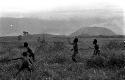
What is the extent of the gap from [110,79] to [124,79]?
2.09 ft

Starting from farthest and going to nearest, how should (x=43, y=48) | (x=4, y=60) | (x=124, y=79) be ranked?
(x=43, y=48) < (x=4, y=60) < (x=124, y=79)

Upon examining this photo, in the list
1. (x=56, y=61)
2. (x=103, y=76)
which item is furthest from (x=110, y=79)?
(x=56, y=61)

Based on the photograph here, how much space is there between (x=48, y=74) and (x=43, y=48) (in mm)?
18148

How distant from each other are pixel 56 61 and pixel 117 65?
515cm

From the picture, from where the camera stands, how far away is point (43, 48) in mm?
30641

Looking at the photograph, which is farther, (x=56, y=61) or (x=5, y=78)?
(x=56, y=61)

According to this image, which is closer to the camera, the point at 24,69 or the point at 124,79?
the point at 124,79

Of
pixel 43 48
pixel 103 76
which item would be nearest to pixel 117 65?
pixel 103 76

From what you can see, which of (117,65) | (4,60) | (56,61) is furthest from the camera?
(4,60)

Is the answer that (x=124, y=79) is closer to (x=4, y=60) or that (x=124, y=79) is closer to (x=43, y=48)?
(x=4, y=60)

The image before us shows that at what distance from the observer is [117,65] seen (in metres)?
14.6

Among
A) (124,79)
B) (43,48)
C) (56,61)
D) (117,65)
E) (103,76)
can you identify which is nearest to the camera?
(124,79)

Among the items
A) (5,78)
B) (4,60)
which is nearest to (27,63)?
(5,78)

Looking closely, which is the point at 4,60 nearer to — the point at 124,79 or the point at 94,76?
the point at 94,76
